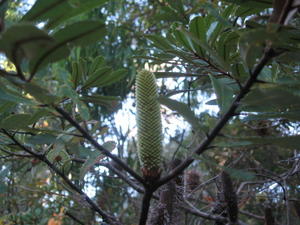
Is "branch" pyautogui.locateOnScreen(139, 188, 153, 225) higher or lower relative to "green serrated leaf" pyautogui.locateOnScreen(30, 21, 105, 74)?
lower

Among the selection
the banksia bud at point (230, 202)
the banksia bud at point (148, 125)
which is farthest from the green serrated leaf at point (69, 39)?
the banksia bud at point (230, 202)

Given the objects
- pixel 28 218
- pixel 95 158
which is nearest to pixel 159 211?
pixel 95 158

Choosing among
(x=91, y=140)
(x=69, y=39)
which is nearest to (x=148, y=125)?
(x=91, y=140)

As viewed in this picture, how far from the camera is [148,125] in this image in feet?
2.57

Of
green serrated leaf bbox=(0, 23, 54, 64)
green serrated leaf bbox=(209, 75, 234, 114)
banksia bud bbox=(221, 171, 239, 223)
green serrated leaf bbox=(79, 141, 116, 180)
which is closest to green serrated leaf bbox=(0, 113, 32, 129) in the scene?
green serrated leaf bbox=(79, 141, 116, 180)

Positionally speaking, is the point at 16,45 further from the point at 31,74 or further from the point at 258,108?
the point at 258,108

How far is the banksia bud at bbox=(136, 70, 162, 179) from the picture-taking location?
0.77 m

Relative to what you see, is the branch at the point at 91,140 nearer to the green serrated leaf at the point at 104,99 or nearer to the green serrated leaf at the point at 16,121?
the green serrated leaf at the point at 16,121

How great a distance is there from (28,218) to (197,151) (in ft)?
4.68

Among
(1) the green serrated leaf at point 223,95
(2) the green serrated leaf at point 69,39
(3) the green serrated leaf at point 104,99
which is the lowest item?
(2) the green serrated leaf at point 69,39

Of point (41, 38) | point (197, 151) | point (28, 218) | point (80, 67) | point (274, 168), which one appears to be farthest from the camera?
point (274, 168)

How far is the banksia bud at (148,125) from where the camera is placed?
77cm

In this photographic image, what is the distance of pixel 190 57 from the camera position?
41.4 inches

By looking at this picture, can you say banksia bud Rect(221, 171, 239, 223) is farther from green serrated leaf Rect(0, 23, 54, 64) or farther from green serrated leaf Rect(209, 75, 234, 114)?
green serrated leaf Rect(0, 23, 54, 64)
